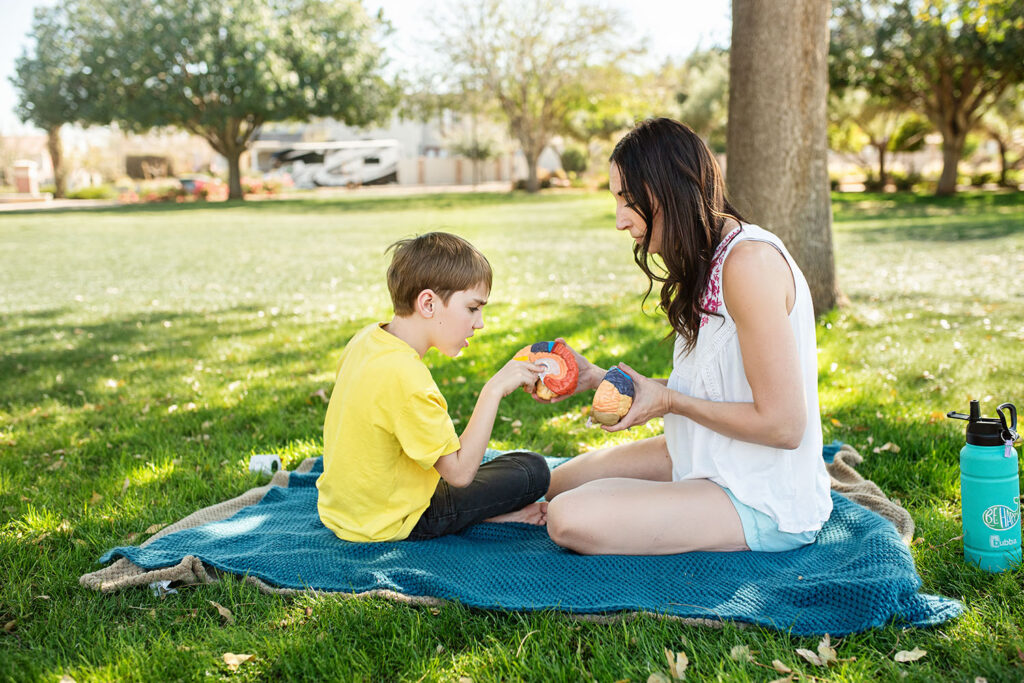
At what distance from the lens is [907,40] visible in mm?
27906

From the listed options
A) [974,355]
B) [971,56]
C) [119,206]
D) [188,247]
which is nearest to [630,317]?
[974,355]

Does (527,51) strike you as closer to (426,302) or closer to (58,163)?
(58,163)

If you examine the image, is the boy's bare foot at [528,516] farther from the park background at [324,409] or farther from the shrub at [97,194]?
the shrub at [97,194]

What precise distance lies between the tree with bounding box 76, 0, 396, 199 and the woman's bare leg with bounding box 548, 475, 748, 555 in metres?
36.1

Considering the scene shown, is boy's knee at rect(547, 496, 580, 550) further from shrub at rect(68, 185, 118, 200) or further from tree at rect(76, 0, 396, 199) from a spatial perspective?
shrub at rect(68, 185, 118, 200)

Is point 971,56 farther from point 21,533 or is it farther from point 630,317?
point 21,533

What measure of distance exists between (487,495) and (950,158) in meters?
31.6

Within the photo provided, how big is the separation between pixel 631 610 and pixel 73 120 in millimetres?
42082

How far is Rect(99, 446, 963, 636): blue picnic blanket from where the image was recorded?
2.72 meters

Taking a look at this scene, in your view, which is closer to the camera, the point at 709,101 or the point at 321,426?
the point at 321,426

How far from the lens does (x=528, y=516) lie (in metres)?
3.61

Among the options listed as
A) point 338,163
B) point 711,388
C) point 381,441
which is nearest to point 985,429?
point 711,388

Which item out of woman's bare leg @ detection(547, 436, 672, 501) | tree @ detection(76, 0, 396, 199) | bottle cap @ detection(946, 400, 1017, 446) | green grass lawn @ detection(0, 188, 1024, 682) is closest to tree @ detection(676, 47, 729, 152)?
tree @ detection(76, 0, 396, 199)

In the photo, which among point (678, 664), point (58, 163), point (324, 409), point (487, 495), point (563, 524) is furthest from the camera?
point (58, 163)
